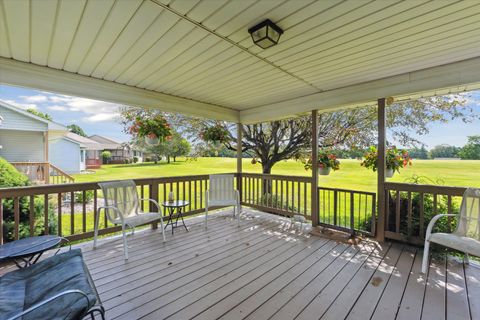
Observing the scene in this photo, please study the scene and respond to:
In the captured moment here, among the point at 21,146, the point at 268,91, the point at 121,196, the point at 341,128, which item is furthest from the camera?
the point at 21,146

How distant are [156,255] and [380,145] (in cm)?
392

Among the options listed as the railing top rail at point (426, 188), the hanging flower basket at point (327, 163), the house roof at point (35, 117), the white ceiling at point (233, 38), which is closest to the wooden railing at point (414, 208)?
the railing top rail at point (426, 188)

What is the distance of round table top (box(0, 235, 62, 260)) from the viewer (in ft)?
6.48

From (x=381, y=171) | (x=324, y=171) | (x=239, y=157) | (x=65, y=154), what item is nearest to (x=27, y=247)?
A: (x=324, y=171)

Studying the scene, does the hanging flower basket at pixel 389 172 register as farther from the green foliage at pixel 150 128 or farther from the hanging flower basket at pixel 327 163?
the green foliage at pixel 150 128

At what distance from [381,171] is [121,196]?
172 inches

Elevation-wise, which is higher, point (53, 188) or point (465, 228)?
point (53, 188)

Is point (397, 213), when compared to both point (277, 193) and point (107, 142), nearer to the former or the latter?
point (277, 193)

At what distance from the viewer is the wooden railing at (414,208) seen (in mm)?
3209

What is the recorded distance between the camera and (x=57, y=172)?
6.08 meters

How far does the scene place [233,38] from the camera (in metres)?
2.25

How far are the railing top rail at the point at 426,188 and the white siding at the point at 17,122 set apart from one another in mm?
8873

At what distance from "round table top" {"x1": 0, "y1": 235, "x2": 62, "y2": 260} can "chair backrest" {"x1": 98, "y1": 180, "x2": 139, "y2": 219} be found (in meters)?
1.05

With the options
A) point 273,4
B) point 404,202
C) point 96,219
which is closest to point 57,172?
point 96,219
